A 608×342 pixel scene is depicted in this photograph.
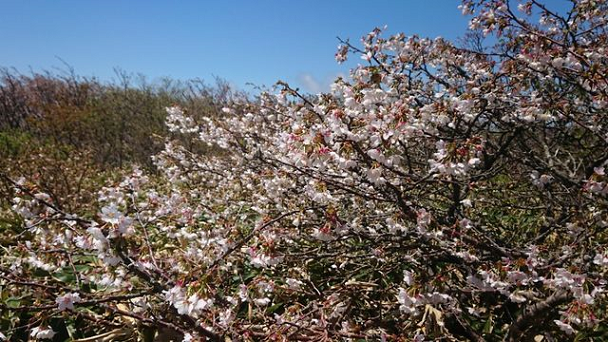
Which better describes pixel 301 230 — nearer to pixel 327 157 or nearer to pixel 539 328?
pixel 327 157

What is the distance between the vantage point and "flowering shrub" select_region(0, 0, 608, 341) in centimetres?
195

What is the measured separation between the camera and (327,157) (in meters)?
2.02

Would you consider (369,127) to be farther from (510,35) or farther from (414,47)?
(510,35)

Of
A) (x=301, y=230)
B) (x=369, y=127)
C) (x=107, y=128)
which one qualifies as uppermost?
(x=107, y=128)

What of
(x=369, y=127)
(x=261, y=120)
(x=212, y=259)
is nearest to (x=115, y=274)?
(x=212, y=259)

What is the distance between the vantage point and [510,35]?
13.8 ft

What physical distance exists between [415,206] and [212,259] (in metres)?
1.15

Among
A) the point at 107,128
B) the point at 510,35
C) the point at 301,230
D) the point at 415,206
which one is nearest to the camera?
the point at 415,206

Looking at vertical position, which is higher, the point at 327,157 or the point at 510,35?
the point at 510,35

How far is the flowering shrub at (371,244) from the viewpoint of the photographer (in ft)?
6.39

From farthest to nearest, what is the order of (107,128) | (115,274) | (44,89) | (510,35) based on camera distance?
(44,89)
(107,128)
(510,35)
(115,274)

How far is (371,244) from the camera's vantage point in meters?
2.69

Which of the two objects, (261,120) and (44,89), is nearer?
(261,120)

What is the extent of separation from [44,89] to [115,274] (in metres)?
14.1
